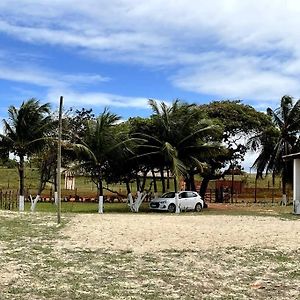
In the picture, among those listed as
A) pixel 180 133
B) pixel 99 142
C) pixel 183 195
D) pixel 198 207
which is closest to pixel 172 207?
pixel 183 195

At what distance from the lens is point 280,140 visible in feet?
131

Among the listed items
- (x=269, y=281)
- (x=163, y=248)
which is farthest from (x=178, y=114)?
(x=269, y=281)

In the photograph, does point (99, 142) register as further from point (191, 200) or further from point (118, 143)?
point (191, 200)

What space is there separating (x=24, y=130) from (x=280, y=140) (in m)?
19.5

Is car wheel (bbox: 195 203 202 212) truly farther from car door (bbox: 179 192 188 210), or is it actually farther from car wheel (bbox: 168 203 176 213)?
car wheel (bbox: 168 203 176 213)

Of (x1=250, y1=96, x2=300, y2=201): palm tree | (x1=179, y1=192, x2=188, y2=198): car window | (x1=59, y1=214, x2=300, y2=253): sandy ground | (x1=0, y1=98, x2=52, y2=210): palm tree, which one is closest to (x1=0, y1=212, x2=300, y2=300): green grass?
(x1=59, y1=214, x2=300, y2=253): sandy ground

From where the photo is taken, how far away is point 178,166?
29.5 m

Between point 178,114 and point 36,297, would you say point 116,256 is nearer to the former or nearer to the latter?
point 36,297

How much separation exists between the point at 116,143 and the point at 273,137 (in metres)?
14.9

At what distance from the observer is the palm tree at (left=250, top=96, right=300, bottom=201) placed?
39.8 m

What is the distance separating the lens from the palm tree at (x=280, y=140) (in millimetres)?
39750

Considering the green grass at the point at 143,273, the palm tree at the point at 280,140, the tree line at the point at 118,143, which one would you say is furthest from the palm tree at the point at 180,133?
the green grass at the point at 143,273

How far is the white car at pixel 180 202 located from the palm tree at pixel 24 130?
7362mm

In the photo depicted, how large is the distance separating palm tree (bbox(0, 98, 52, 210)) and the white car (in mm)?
7362
